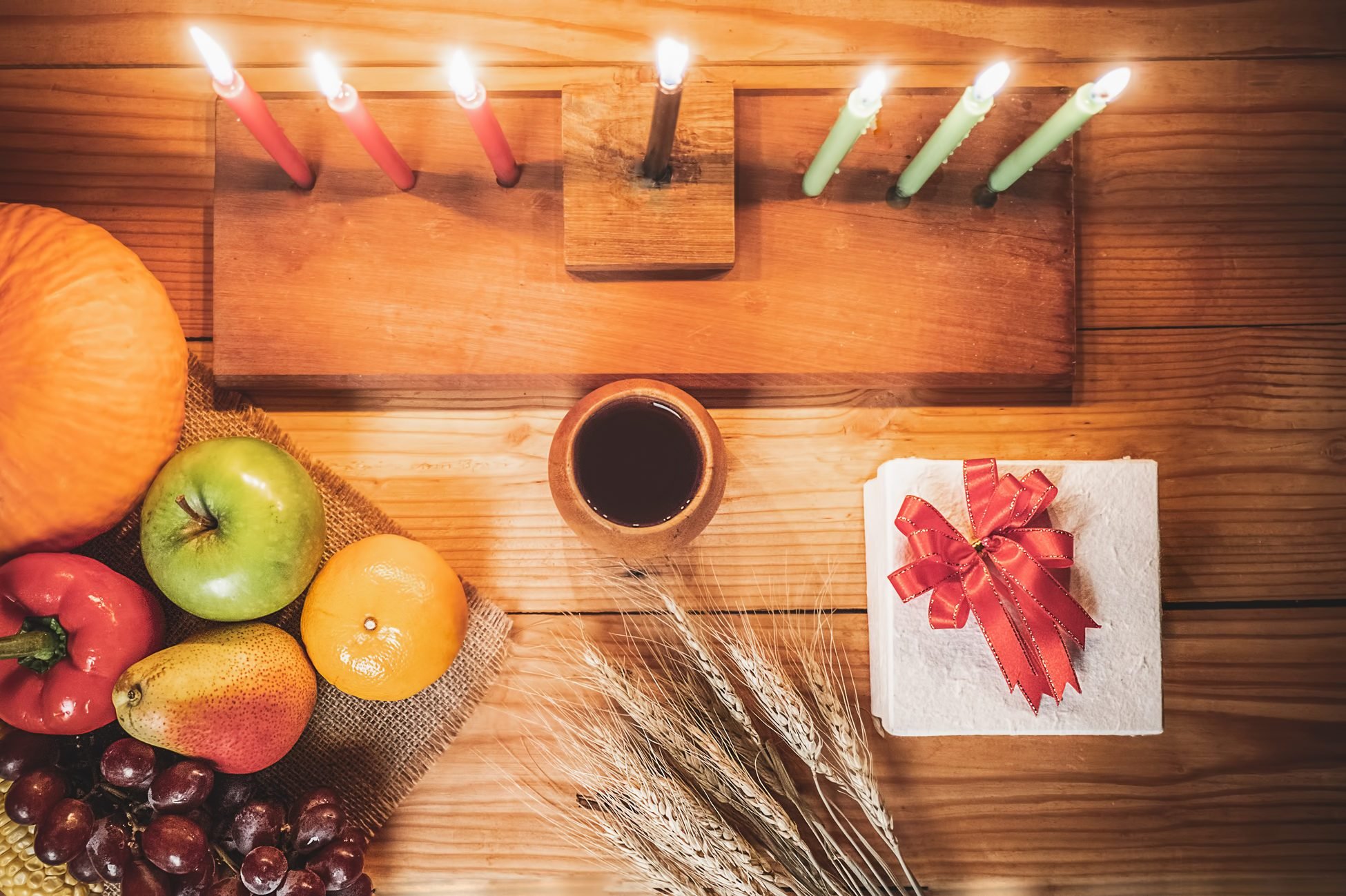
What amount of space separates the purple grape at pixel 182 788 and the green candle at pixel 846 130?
855 mm

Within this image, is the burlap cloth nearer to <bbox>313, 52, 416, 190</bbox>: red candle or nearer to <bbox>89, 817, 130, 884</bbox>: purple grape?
<bbox>89, 817, 130, 884</bbox>: purple grape

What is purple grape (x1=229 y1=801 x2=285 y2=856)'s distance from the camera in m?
0.86

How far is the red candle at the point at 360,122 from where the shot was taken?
0.74 metres

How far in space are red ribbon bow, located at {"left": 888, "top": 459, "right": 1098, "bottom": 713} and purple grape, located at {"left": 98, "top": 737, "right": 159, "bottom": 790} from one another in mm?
765

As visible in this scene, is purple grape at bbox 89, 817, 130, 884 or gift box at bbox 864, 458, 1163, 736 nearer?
purple grape at bbox 89, 817, 130, 884

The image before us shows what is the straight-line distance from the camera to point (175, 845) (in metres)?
0.81

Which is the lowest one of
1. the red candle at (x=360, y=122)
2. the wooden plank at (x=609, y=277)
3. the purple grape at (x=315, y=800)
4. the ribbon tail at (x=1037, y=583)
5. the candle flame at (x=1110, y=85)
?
the purple grape at (x=315, y=800)

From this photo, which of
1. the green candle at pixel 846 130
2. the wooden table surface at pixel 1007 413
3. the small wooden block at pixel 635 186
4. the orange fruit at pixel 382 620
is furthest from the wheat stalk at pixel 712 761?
the green candle at pixel 846 130

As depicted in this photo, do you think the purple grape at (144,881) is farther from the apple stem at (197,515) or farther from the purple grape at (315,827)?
the apple stem at (197,515)

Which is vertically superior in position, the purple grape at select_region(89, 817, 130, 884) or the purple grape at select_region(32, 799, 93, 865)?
the purple grape at select_region(32, 799, 93, 865)

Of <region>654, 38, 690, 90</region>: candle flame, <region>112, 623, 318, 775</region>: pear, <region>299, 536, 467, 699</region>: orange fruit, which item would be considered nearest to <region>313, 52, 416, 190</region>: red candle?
<region>654, 38, 690, 90</region>: candle flame

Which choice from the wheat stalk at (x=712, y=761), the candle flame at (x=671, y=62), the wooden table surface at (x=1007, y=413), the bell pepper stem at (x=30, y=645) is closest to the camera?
the candle flame at (x=671, y=62)

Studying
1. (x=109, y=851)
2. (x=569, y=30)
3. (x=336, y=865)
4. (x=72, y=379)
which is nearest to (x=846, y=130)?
(x=569, y=30)

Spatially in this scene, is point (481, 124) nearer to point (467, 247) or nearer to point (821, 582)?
point (467, 247)
